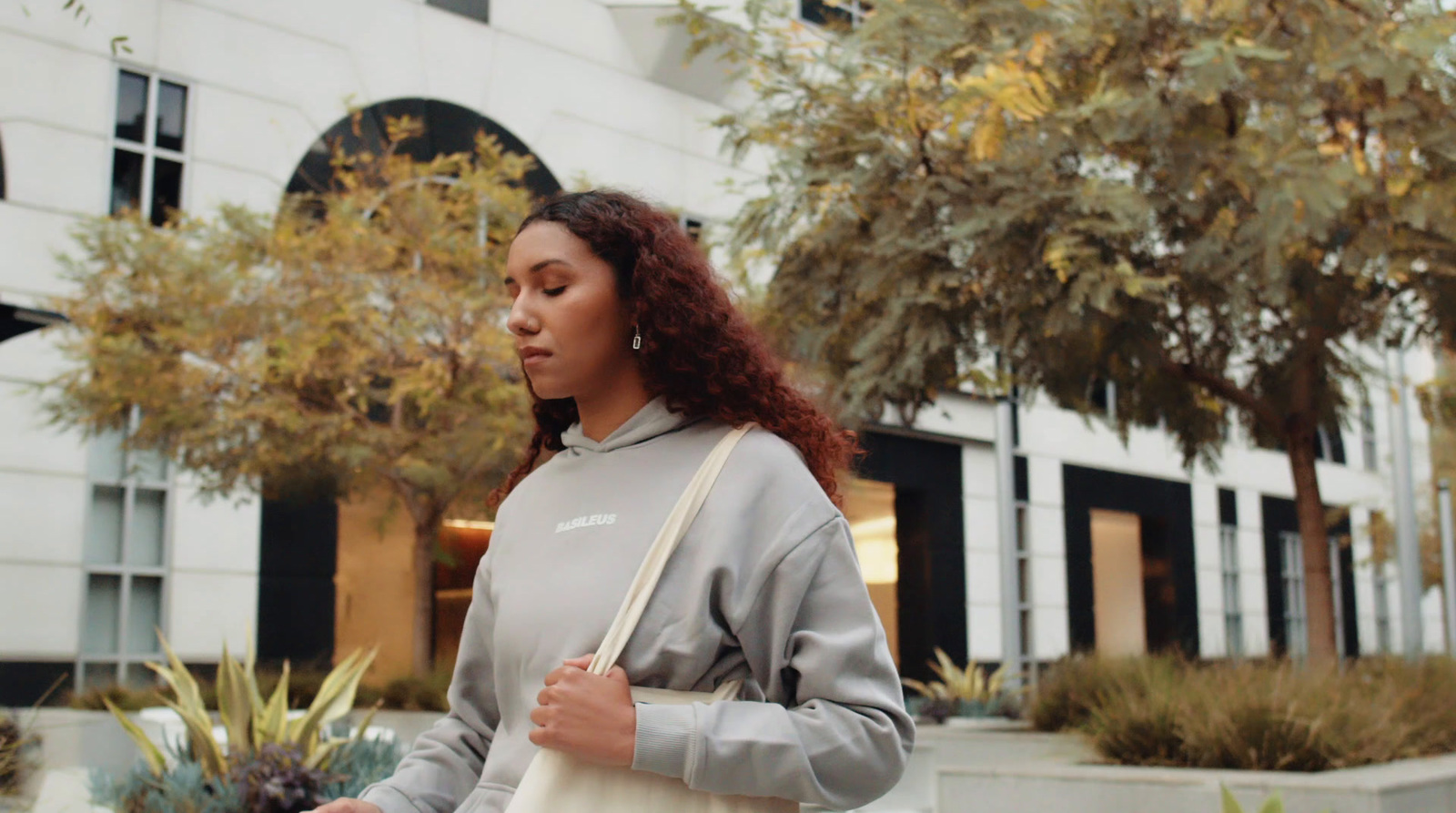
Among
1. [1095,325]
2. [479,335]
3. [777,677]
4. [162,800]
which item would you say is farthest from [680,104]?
[777,677]

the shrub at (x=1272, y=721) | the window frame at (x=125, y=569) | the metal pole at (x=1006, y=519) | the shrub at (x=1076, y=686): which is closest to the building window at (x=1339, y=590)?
the metal pole at (x=1006, y=519)

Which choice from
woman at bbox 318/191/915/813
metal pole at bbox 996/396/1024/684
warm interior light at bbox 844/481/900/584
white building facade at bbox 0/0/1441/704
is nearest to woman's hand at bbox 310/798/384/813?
woman at bbox 318/191/915/813

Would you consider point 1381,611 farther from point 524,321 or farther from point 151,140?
point 524,321

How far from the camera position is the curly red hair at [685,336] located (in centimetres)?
205

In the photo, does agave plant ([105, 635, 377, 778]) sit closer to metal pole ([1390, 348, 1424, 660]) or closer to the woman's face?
the woman's face

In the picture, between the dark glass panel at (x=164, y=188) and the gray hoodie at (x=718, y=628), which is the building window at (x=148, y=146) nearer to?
the dark glass panel at (x=164, y=188)

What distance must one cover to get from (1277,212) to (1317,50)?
1.10m

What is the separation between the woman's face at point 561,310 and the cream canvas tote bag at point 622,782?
34 cm

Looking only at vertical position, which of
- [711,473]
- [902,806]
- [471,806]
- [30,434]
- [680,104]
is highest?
[680,104]

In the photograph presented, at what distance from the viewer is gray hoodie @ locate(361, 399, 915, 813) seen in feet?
5.76

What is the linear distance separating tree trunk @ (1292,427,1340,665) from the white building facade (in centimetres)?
228

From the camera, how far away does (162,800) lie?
6.49 meters

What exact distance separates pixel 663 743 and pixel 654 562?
0.75 feet

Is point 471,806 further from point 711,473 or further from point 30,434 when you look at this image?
point 30,434
